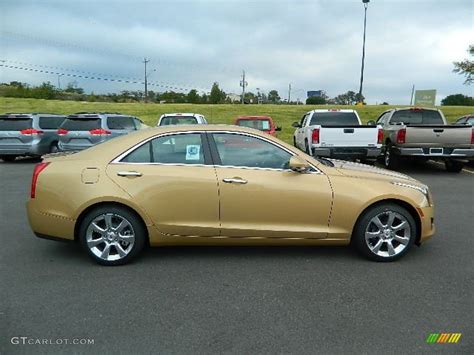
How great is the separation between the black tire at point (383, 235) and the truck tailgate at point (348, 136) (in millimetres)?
5342

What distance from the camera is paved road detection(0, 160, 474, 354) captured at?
2.70 metres

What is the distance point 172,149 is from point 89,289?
1.62m

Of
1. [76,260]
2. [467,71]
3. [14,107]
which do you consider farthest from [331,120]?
[14,107]

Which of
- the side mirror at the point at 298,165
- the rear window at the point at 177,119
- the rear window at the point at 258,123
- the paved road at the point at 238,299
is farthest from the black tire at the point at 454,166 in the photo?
the side mirror at the point at 298,165

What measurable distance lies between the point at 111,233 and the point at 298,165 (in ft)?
6.91

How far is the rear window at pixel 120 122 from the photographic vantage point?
11992mm

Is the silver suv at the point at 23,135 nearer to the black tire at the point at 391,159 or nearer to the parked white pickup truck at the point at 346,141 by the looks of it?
the parked white pickup truck at the point at 346,141

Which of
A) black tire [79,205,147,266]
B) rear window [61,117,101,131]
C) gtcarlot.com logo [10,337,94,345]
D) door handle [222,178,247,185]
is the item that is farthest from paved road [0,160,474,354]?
rear window [61,117,101,131]

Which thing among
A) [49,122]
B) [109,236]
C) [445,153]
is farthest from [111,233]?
[49,122]

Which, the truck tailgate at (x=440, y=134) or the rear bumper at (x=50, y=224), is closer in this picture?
the rear bumper at (x=50, y=224)

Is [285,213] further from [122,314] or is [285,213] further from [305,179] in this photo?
[122,314]

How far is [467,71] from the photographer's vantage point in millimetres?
27406

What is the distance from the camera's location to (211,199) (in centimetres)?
394

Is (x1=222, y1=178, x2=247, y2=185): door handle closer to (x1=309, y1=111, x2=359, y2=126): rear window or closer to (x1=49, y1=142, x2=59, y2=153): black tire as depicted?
(x1=309, y1=111, x2=359, y2=126): rear window
